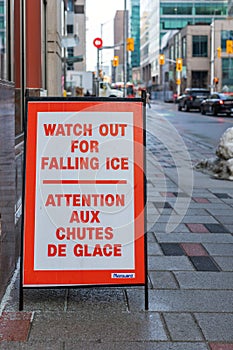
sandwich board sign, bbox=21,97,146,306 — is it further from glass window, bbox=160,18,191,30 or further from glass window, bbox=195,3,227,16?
glass window, bbox=160,18,191,30

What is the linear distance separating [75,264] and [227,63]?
300 ft

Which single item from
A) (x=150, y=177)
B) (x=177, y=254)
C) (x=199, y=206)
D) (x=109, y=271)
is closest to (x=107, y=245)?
(x=109, y=271)

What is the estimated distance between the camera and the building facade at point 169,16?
382 ft

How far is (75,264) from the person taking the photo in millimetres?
4465

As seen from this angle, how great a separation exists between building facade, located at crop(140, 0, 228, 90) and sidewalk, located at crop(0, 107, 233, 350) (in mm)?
102587

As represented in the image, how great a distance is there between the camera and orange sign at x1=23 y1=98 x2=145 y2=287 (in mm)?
4445

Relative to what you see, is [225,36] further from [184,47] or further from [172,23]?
[172,23]

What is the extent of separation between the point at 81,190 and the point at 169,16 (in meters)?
121

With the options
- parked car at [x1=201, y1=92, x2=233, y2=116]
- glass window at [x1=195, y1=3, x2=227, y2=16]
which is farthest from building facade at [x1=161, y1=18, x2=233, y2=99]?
parked car at [x1=201, y1=92, x2=233, y2=116]

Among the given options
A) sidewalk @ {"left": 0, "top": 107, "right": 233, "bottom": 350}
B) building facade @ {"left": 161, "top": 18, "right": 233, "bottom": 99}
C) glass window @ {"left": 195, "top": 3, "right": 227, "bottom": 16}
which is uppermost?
glass window @ {"left": 195, "top": 3, "right": 227, "bottom": 16}

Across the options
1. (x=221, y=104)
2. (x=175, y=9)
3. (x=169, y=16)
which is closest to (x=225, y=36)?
(x=175, y=9)

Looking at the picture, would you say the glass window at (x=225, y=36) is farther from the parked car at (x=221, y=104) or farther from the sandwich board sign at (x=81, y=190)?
the sandwich board sign at (x=81, y=190)

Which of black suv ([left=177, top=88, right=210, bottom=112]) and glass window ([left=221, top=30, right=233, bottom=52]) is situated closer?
black suv ([left=177, top=88, right=210, bottom=112])

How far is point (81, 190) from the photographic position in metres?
4.46
